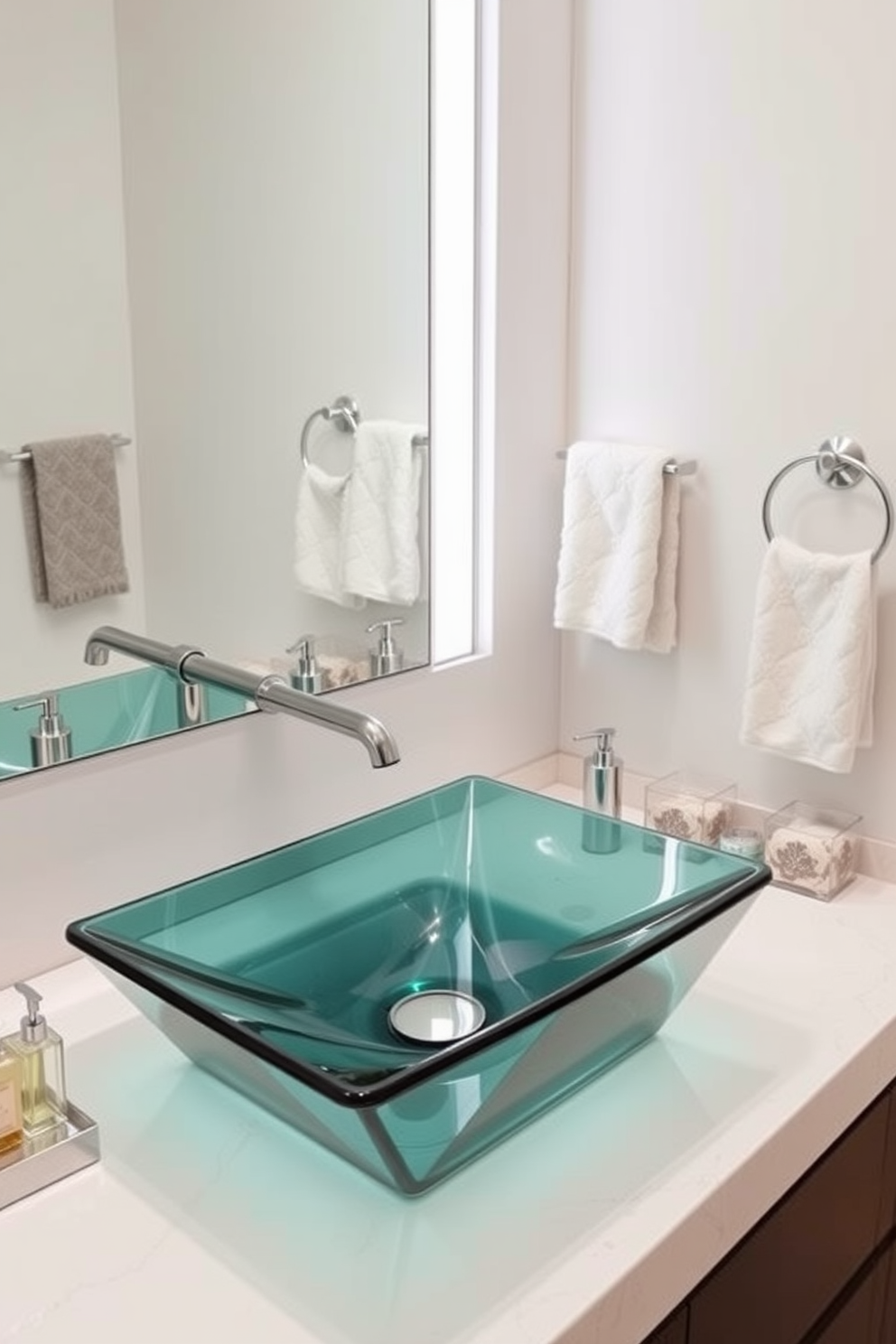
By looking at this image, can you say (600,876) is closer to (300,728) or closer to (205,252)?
(300,728)

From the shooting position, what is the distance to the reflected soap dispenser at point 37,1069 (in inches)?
45.8

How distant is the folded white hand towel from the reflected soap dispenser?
2.10ft

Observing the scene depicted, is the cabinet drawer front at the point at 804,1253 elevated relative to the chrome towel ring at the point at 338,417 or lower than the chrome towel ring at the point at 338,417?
lower

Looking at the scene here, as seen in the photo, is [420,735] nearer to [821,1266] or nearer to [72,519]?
[72,519]

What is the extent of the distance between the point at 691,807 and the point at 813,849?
6.9 inches

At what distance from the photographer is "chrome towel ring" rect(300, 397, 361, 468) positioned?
164 cm

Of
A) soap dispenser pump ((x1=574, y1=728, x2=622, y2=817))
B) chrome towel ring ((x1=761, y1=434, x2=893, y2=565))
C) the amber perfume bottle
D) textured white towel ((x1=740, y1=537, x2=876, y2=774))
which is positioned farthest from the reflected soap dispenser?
chrome towel ring ((x1=761, y1=434, x2=893, y2=565))

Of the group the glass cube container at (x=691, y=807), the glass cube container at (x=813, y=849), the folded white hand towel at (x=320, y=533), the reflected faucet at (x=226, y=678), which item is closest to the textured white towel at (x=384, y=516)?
the folded white hand towel at (x=320, y=533)

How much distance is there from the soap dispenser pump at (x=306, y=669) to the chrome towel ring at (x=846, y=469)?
592mm

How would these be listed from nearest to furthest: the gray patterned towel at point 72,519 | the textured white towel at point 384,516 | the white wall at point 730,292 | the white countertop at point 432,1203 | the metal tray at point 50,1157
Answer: the white countertop at point 432,1203 → the metal tray at point 50,1157 → the gray patterned towel at point 72,519 → the white wall at point 730,292 → the textured white towel at point 384,516

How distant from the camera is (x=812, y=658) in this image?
5.35 ft

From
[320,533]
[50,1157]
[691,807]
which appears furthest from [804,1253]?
[320,533]

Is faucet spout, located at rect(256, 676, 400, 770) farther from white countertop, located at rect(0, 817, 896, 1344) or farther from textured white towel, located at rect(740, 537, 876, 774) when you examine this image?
textured white towel, located at rect(740, 537, 876, 774)

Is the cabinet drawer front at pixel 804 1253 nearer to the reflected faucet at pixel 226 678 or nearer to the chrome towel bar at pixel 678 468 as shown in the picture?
the reflected faucet at pixel 226 678
